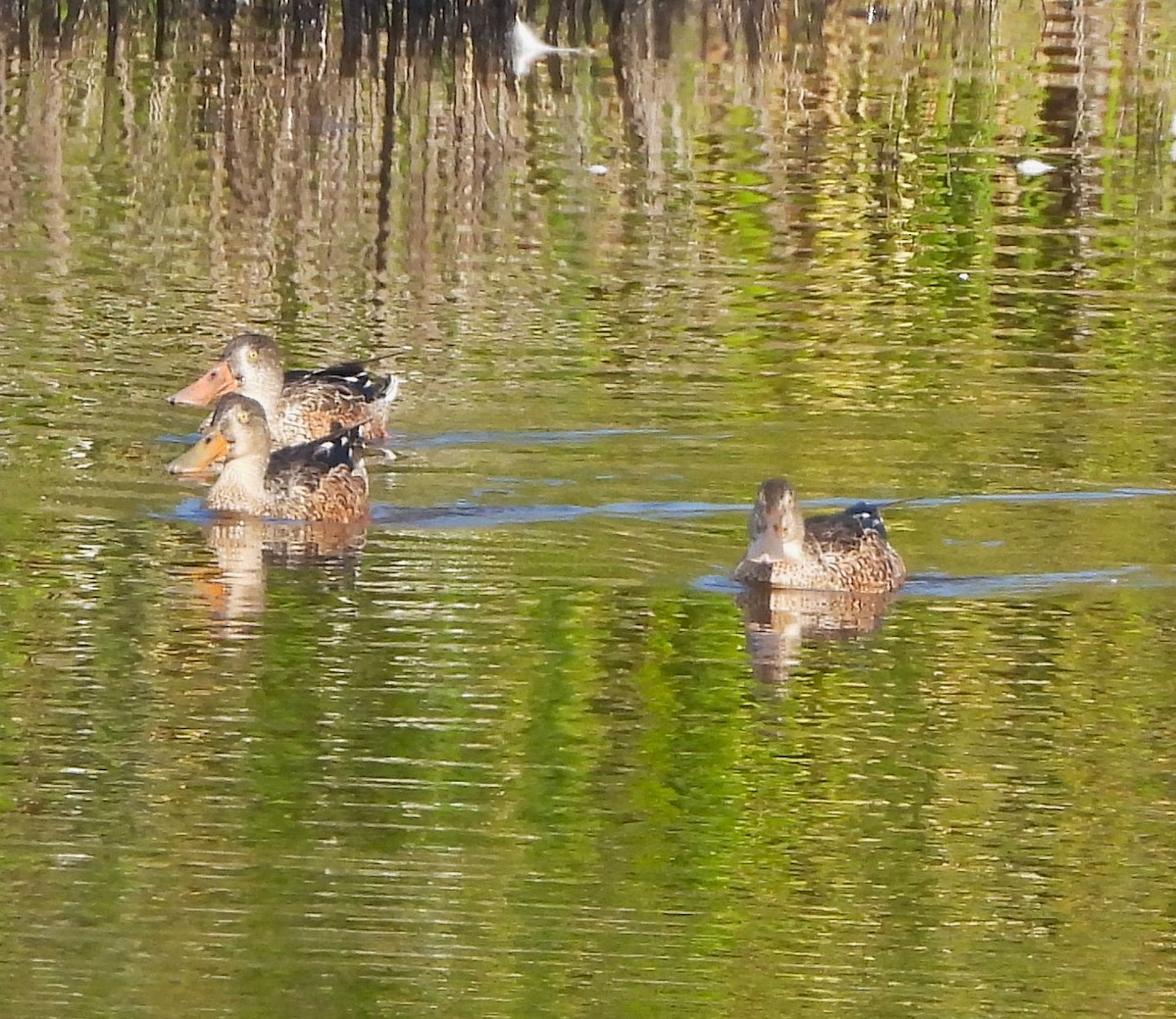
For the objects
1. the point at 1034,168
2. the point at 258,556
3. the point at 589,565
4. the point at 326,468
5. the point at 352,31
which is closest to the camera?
the point at 589,565

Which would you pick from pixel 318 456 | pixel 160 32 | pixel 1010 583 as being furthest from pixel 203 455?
pixel 160 32

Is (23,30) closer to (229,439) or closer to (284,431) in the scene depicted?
(284,431)

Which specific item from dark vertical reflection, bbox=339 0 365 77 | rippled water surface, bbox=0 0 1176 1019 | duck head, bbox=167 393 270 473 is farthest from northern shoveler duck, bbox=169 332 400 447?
dark vertical reflection, bbox=339 0 365 77

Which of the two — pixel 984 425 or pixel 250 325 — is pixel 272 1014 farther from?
pixel 250 325

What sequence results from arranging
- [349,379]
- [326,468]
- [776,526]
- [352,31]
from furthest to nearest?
[352,31] → [349,379] → [326,468] → [776,526]

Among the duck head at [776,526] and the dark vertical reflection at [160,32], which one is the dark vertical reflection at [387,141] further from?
the duck head at [776,526]

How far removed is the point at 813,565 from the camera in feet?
30.7

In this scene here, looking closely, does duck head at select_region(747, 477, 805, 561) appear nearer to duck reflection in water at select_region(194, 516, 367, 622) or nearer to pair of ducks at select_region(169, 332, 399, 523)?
duck reflection in water at select_region(194, 516, 367, 622)

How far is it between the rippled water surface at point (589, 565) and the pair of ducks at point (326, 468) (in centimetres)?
15

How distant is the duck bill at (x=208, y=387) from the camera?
11344mm

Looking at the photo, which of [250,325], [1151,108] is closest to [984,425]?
[250,325]

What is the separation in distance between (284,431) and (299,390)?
33 cm

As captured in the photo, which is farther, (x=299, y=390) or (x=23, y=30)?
(x=23, y=30)

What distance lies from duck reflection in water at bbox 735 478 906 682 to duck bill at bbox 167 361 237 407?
8.82 feet
